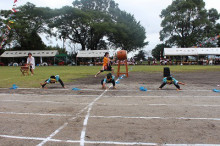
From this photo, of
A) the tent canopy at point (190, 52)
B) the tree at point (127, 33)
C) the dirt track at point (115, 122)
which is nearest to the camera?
the dirt track at point (115, 122)

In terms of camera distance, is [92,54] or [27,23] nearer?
[92,54]

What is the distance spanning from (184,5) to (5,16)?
162 feet

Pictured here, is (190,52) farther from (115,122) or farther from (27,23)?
(27,23)

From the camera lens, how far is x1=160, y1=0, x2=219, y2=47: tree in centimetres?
4978

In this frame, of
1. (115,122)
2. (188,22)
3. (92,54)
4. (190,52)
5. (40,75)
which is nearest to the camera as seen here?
(115,122)

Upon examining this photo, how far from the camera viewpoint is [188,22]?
5134 cm

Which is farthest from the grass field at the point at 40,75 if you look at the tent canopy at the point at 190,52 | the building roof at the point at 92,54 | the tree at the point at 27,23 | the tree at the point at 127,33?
the tree at the point at 27,23

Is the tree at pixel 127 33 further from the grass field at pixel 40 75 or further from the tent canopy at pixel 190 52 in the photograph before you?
the grass field at pixel 40 75

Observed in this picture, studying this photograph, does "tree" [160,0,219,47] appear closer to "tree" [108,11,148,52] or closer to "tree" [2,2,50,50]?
"tree" [108,11,148,52]

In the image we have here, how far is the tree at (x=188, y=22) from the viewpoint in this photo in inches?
1960

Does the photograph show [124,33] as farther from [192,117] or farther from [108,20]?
[192,117]

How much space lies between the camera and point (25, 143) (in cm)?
312

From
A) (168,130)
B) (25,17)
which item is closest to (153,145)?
(168,130)

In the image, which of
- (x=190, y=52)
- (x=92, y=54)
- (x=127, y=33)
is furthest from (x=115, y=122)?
(x=127, y=33)
